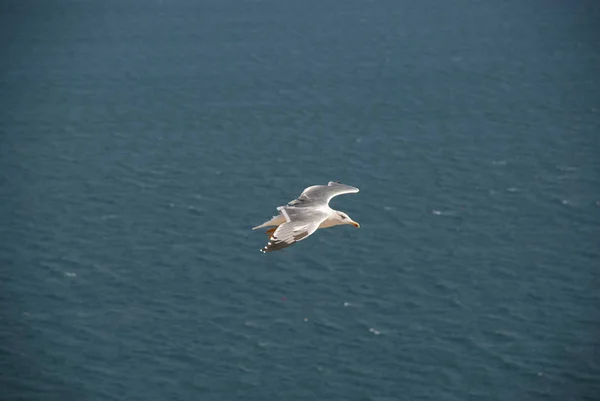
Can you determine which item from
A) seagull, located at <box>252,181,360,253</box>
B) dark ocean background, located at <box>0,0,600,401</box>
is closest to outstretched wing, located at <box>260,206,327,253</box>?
seagull, located at <box>252,181,360,253</box>

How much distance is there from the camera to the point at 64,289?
75438 millimetres

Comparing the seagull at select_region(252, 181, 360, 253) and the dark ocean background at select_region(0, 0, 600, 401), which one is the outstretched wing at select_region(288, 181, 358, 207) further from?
the dark ocean background at select_region(0, 0, 600, 401)

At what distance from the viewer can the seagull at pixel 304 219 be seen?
34.1 metres

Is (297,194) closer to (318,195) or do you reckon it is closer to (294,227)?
(318,195)

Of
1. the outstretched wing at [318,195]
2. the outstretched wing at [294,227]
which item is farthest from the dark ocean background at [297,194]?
the outstretched wing at [294,227]

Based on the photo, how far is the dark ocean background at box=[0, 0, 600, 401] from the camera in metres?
68.9

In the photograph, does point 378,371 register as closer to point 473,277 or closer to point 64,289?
point 473,277

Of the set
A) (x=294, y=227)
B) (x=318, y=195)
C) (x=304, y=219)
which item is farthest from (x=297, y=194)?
(x=294, y=227)

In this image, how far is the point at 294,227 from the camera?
35844 millimetres

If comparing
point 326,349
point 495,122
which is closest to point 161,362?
point 326,349

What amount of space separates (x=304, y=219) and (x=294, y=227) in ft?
5.90

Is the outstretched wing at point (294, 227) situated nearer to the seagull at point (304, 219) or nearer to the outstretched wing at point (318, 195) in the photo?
the seagull at point (304, 219)

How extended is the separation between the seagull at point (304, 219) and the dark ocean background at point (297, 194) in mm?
25522

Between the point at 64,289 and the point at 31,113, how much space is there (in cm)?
2587
